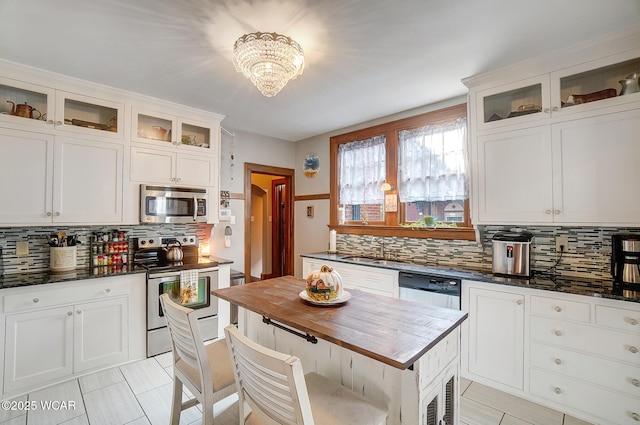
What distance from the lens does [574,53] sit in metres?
2.13

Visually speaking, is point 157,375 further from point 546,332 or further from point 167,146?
point 546,332

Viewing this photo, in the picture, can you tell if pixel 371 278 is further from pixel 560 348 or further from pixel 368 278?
Answer: pixel 560 348

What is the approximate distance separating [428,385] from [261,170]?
3.69 meters

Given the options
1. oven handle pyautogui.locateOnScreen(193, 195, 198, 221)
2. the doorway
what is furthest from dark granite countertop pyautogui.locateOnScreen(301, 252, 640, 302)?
the doorway

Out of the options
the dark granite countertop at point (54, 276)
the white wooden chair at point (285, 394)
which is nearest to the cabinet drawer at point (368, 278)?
the white wooden chair at point (285, 394)

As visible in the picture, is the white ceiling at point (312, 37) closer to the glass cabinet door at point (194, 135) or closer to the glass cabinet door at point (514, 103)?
the glass cabinet door at point (514, 103)

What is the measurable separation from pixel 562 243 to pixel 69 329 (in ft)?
13.6

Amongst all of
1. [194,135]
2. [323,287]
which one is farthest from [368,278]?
[194,135]

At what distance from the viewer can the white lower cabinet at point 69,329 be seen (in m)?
2.23

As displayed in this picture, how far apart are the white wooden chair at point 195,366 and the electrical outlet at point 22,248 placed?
2.00 meters

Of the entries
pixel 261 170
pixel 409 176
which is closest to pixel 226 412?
pixel 409 176

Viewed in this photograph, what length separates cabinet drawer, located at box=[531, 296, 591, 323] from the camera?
1.97 m

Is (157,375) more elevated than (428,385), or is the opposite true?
(428,385)

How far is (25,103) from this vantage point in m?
2.44
